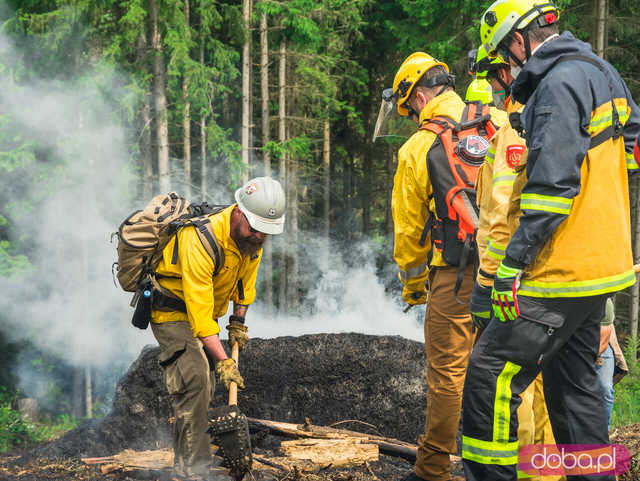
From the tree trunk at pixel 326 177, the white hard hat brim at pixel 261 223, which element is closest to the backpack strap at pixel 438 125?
the white hard hat brim at pixel 261 223

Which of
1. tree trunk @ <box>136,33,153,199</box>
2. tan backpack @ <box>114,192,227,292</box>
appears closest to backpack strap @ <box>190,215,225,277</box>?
tan backpack @ <box>114,192,227,292</box>

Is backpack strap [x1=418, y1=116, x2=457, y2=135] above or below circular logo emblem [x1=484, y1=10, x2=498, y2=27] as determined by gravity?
below

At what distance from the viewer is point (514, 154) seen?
2.93m

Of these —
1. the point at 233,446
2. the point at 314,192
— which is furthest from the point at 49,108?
the point at 233,446

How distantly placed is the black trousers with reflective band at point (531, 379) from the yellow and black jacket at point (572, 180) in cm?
11

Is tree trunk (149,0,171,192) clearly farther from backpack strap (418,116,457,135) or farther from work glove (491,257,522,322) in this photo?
work glove (491,257,522,322)

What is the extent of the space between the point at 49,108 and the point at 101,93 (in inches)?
81.3

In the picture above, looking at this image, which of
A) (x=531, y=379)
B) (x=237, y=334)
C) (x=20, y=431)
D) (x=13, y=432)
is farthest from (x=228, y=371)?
(x=20, y=431)

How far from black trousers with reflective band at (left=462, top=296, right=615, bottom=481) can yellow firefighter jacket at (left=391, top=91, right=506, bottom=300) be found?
1365 mm

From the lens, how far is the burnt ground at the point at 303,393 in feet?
21.7

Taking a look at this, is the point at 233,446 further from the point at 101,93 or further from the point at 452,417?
the point at 101,93

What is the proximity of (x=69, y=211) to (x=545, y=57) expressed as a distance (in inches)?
666

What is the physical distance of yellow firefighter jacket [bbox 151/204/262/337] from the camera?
422 centimetres

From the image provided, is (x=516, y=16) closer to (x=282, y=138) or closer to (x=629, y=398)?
(x=629, y=398)
